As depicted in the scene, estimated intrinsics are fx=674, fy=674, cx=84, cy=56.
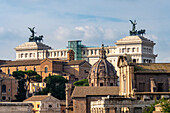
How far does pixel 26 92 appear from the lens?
602 ft

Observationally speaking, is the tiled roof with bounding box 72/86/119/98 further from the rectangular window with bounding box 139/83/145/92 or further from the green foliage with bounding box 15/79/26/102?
the green foliage with bounding box 15/79/26/102

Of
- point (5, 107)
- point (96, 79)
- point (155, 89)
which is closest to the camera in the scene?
point (5, 107)

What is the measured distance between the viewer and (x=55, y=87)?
18000cm

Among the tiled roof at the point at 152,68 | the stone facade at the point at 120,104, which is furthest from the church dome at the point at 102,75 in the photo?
the stone facade at the point at 120,104

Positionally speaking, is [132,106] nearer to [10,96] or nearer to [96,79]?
[96,79]

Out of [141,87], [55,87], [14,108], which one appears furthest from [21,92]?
[14,108]

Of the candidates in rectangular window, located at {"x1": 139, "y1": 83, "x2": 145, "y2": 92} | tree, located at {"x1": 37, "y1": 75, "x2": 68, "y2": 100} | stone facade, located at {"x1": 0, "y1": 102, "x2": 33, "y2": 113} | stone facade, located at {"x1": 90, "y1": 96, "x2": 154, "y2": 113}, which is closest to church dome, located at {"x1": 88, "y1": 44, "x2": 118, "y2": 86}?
tree, located at {"x1": 37, "y1": 75, "x2": 68, "y2": 100}

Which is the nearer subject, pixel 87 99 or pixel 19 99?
pixel 87 99

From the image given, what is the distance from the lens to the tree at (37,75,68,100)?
174750 mm

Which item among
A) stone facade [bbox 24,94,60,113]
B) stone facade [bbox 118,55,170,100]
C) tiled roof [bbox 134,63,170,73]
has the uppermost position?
tiled roof [bbox 134,63,170,73]

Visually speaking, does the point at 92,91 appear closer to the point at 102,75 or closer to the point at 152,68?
the point at 152,68

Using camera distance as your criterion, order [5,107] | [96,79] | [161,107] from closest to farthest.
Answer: [161,107], [5,107], [96,79]

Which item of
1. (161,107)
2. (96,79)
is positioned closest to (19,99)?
(96,79)

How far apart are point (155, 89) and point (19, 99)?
7868 cm
